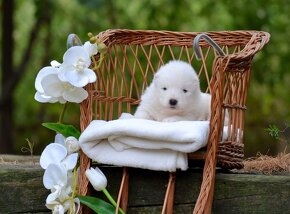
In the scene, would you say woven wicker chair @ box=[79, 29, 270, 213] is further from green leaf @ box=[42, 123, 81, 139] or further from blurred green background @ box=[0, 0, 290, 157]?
blurred green background @ box=[0, 0, 290, 157]

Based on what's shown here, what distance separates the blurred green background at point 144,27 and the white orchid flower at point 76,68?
2.38 metres

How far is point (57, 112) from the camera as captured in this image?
6484mm

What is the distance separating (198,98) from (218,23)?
119 inches

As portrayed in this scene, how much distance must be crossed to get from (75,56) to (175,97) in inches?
15.3

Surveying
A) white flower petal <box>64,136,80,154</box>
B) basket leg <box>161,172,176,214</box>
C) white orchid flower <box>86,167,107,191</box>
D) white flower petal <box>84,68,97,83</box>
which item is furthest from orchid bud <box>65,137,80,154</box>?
basket leg <box>161,172,176,214</box>

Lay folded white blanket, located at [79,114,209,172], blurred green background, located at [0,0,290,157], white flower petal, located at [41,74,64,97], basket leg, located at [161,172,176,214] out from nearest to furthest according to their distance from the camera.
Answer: folded white blanket, located at [79,114,209,172], basket leg, located at [161,172,176,214], white flower petal, located at [41,74,64,97], blurred green background, located at [0,0,290,157]

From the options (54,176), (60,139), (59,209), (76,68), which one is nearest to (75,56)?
(76,68)

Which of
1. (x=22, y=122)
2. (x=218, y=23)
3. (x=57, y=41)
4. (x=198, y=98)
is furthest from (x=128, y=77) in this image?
(x=198, y=98)

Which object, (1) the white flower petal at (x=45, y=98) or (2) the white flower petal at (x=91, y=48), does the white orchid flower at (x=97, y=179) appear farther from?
(2) the white flower petal at (x=91, y=48)

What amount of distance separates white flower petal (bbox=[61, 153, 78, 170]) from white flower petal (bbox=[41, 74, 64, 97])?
21 centimetres

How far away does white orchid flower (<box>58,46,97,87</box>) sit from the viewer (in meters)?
2.31

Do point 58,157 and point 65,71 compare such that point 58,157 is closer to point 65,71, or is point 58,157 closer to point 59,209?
point 59,209

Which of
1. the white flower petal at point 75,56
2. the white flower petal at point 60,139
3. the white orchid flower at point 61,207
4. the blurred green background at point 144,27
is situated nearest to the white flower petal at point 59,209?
the white orchid flower at point 61,207

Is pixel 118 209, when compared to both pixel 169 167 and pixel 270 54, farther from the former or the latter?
pixel 270 54
